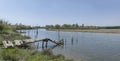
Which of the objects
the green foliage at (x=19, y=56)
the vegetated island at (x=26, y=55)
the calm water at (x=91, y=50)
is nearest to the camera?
the green foliage at (x=19, y=56)

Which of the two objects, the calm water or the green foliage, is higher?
the green foliage

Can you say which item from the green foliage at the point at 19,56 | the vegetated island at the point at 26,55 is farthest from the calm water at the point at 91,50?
the green foliage at the point at 19,56

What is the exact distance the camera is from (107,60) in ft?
81.0

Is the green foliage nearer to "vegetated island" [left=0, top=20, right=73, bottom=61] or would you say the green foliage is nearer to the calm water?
"vegetated island" [left=0, top=20, right=73, bottom=61]

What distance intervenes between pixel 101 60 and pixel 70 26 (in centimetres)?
16114

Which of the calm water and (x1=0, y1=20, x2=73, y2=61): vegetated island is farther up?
(x1=0, y1=20, x2=73, y2=61): vegetated island

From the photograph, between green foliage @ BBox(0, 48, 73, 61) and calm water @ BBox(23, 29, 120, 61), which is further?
calm water @ BBox(23, 29, 120, 61)

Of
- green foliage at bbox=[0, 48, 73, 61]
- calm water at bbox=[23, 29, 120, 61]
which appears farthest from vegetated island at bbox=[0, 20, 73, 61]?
calm water at bbox=[23, 29, 120, 61]

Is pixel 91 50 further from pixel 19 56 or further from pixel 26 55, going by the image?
pixel 19 56

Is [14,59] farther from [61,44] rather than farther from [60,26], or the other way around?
[60,26]

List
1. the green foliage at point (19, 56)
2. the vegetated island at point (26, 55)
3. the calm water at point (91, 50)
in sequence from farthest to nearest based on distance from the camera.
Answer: the calm water at point (91, 50) → the vegetated island at point (26, 55) → the green foliage at point (19, 56)

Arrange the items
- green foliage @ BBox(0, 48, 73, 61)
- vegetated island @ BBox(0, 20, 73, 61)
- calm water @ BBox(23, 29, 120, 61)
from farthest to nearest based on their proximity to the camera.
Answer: calm water @ BBox(23, 29, 120, 61), vegetated island @ BBox(0, 20, 73, 61), green foliage @ BBox(0, 48, 73, 61)

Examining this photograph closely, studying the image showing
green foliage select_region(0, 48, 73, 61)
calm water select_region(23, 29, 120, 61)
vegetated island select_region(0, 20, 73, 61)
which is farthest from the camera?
calm water select_region(23, 29, 120, 61)

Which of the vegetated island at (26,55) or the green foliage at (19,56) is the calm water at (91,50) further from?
the green foliage at (19,56)
